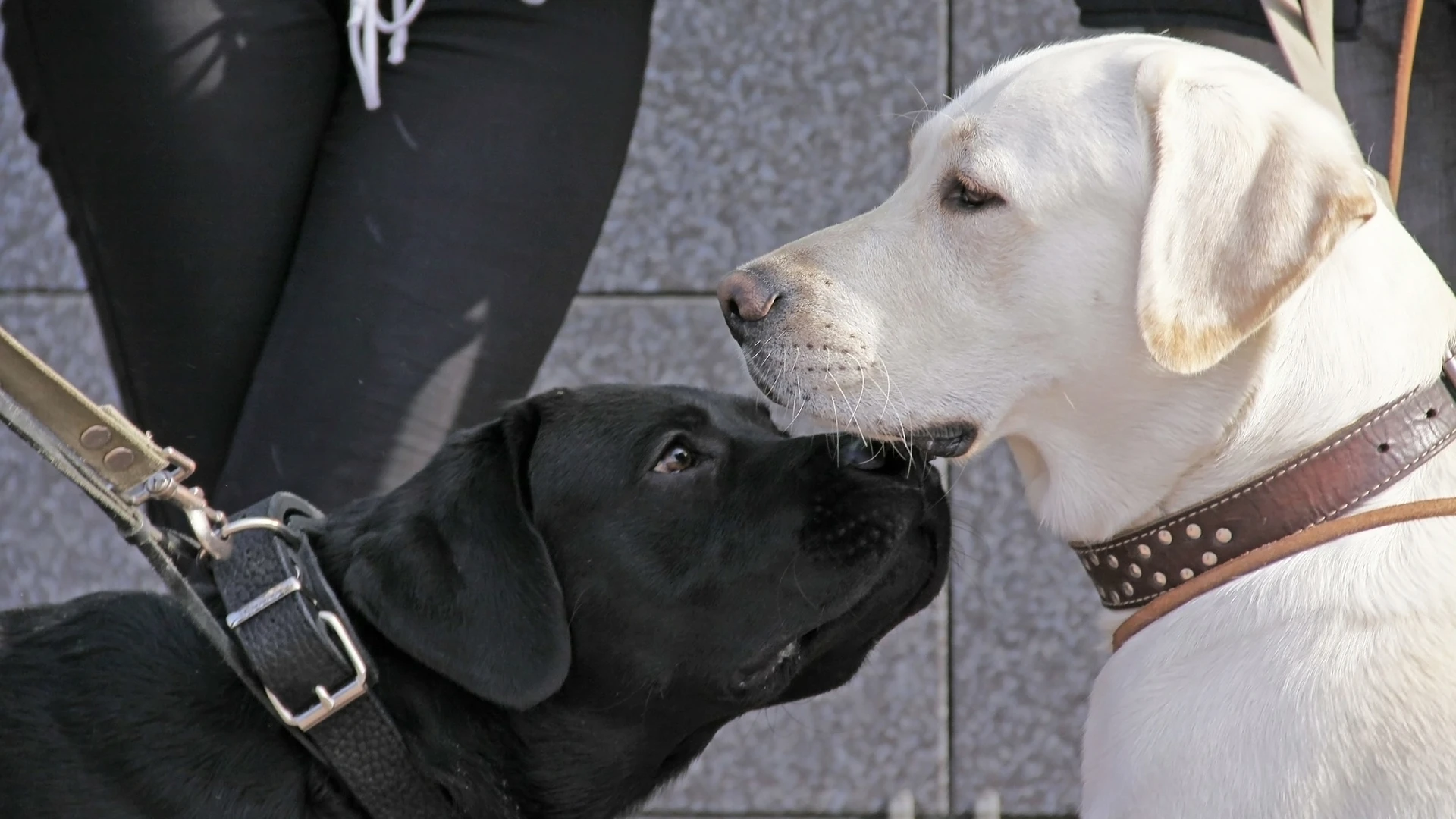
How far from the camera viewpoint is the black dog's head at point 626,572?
6.24 feet

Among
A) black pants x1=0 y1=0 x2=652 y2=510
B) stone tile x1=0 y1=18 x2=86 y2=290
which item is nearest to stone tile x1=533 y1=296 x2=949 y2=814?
stone tile x1=0 y1=18 x2=86 y2=290

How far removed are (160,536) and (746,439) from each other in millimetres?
829

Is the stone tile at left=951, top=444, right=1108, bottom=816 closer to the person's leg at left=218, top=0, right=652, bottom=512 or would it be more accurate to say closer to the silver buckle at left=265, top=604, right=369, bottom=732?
the person's leg at left=218, top=0, right=652, bottom=512

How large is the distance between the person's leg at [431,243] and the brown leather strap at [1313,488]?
1.08m

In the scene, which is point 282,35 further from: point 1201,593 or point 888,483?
point 1201,593

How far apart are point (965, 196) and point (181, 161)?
1.21m

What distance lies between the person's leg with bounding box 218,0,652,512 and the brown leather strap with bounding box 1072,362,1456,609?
3.54 feet

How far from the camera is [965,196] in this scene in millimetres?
2111

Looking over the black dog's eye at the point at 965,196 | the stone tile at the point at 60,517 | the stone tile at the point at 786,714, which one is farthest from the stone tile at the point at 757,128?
the black dog's eye at the point at 965,196

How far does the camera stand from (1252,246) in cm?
180

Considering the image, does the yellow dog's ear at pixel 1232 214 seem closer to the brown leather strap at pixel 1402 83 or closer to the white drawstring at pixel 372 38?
the brown leather strap at pixel 1402 83

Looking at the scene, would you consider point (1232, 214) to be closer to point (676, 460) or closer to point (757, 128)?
point (676, 460)

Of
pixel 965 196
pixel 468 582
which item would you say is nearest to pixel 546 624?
pixel 468 582

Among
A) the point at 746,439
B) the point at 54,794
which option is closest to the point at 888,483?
the point at 746,439
